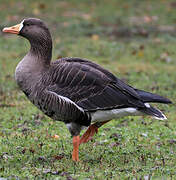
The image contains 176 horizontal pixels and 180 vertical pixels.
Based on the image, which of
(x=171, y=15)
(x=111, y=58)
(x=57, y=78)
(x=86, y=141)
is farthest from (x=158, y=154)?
(x=171, y=15)

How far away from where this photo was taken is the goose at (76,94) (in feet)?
19.6

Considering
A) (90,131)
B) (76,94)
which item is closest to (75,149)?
(90,131)

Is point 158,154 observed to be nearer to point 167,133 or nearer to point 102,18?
point 167,133

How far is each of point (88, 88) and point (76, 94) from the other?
0.20m

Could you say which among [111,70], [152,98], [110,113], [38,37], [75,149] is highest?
[38,37]

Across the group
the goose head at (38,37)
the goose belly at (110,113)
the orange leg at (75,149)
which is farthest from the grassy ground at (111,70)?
the goose head at (38,37)

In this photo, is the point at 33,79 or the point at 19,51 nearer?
the point at 33,79

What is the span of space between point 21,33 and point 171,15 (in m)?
13.5

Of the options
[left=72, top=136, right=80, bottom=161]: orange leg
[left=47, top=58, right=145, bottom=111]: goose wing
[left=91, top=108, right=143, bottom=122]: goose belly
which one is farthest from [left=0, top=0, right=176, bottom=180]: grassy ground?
[left=47, top=58, right=145, bottom=111]: goose wing

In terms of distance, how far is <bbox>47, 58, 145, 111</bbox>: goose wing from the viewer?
6.02 metres

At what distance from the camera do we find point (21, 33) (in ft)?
21.1

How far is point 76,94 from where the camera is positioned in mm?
6020

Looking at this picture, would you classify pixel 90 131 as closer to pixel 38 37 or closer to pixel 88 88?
pixel 88 88

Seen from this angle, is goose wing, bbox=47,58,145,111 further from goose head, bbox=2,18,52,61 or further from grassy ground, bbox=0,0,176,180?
grassy ground, bbox=0,0,176,180
